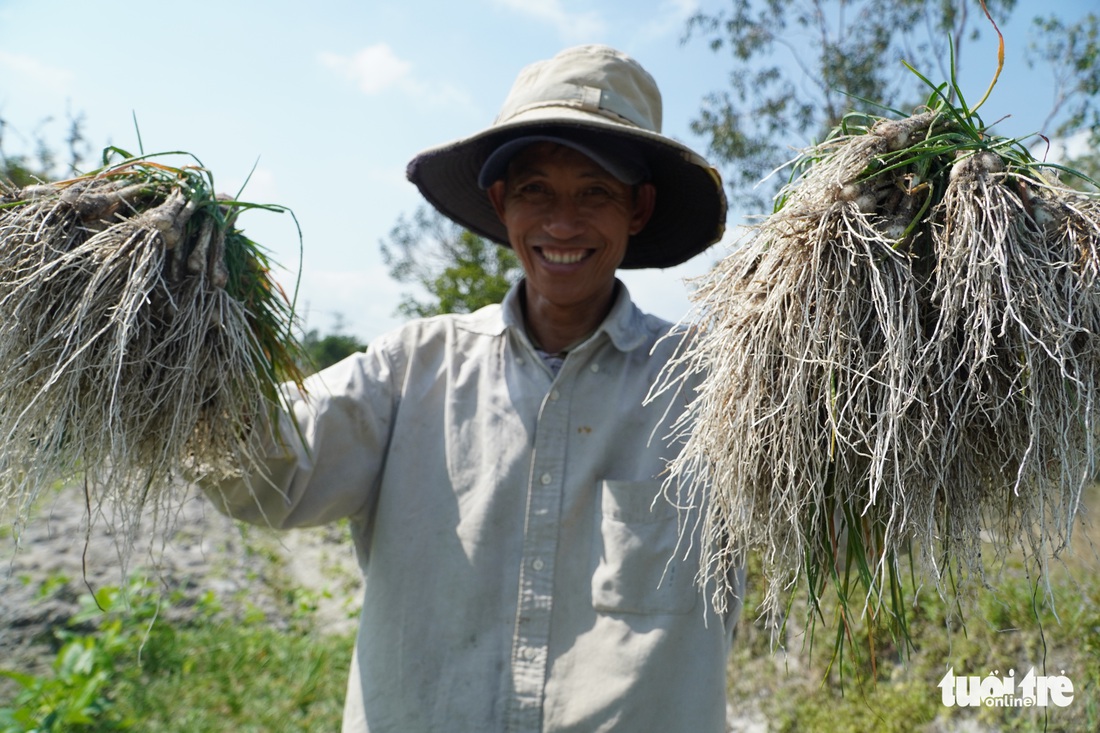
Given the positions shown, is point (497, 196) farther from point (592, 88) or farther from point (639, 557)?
point (639, 557)

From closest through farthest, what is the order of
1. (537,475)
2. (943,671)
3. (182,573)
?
(537,475), (943,671), (182,573)

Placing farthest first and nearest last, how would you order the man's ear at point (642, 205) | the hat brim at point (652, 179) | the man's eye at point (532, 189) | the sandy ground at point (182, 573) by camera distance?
the sandy ground at point (182, 573)
the man's ear at point (642, 205)
the man's eye at point (532, 189)
the hat brim at point (652, 179)

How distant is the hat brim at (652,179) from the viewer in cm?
188

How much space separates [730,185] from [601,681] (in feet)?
Result: 23.9

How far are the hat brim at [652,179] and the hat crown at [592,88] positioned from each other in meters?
0.04

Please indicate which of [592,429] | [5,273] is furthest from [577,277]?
[5,273]

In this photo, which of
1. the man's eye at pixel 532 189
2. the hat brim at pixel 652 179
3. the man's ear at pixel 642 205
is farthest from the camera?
the man's ear at pixel 642 205

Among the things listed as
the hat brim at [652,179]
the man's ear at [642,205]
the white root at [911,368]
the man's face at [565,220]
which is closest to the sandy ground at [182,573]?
the hat brim at [652,179]

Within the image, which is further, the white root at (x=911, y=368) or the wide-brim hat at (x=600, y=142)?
the wide-brim hat at (x=600, y=142)


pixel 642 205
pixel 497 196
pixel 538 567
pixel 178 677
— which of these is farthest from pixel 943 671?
pixel 178 677

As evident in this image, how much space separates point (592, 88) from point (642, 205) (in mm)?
355

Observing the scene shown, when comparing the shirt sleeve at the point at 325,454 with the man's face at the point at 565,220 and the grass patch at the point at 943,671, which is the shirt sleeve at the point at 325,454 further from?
the grass patch at the point at 943,671

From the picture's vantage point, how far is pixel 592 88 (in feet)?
6.34

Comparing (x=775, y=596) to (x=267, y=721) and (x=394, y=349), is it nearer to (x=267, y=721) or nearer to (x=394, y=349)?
(x=394, y=349)
